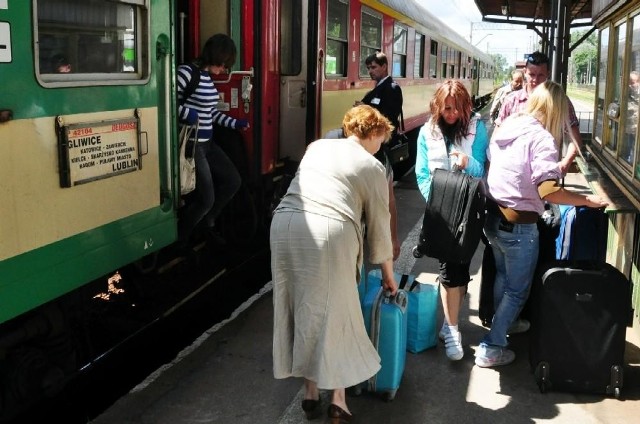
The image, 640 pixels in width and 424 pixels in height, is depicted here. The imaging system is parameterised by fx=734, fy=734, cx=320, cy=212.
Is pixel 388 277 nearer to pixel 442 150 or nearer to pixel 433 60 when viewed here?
pixel 442 150

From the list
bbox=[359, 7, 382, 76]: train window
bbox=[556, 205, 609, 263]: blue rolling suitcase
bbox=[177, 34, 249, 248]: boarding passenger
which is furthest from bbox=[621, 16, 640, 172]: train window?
bbox=[359, 7, 382, 76]: train window

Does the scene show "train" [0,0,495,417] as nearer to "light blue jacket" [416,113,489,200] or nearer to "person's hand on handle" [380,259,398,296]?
"person's hand on handle" [380,259,398,296]

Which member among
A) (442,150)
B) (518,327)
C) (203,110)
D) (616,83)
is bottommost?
(518,327)

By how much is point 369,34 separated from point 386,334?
645 centimetres

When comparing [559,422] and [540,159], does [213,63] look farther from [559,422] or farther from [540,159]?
[559,422]

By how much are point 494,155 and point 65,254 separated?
237cm

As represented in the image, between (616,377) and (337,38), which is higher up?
(337,38)

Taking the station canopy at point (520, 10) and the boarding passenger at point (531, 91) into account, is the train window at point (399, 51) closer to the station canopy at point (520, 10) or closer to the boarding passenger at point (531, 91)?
the station canopy at point (520, 10)

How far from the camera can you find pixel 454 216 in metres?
4.07

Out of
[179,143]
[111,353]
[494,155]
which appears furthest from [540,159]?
[111,353]

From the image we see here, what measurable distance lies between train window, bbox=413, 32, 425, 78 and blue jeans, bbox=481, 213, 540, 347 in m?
8.81

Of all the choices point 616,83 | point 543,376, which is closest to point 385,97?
point 616,83

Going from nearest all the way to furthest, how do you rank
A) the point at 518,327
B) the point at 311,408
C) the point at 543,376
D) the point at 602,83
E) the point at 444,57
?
the point at 311,408, the point at 543,376, the point at 518,327, the point at 602,83, the point at 444,57

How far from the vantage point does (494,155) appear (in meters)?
4.19
